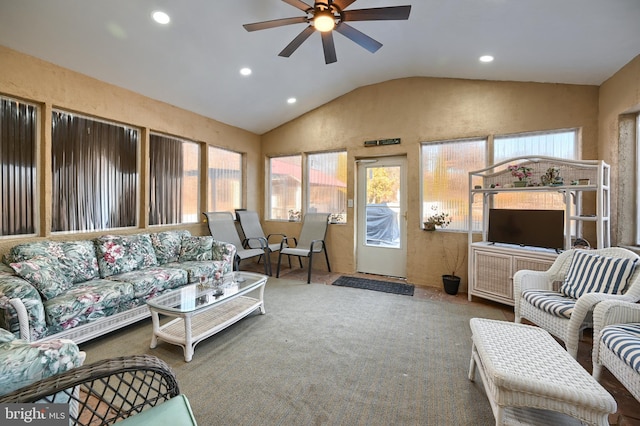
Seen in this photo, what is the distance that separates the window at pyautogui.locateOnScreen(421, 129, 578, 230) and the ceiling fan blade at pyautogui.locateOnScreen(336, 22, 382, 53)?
220cm

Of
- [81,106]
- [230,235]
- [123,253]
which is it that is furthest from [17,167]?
[230,235]

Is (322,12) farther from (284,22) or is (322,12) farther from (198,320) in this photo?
(198,320)

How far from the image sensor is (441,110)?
163 inches

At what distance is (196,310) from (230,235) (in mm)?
2551

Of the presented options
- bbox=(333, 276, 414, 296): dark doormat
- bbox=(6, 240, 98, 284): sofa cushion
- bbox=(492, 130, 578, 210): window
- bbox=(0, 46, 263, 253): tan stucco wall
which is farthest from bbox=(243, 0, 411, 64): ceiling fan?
bbox=(333, 276, 414, 296): dark doormat

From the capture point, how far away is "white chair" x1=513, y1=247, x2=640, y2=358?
2.04 meters

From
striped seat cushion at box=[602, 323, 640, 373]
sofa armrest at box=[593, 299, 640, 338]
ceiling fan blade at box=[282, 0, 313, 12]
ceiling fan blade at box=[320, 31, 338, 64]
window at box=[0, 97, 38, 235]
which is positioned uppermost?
ceiling fan blade at box=[282, 0, 313, 12]

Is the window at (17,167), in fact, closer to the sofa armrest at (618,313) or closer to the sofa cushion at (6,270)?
the sofa cushion at (6,270)

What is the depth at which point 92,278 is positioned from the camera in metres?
2.87

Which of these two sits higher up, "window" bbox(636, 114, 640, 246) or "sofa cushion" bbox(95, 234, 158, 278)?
"window" bbox(636, 114, 640, 246)

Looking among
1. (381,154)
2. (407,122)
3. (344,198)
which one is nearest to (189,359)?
(344,198)

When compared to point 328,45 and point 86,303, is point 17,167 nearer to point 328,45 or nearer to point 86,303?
point 86,303

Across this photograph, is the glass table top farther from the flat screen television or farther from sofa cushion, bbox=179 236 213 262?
the flat screen television

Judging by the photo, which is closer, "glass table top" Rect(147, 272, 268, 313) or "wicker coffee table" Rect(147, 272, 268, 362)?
"wicker coffee table" Rect(147, 272, 268, 362)
